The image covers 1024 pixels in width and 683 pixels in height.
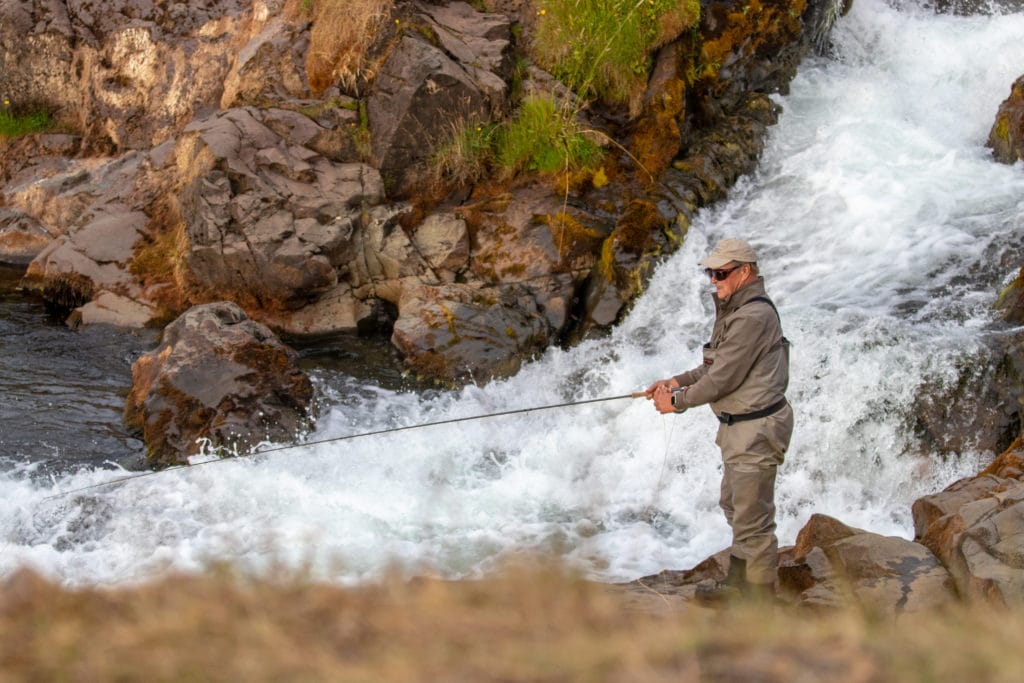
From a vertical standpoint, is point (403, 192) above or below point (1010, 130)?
below

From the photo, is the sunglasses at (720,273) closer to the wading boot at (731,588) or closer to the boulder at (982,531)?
the wading boot at (731,588)

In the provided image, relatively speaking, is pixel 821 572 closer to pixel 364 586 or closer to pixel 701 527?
pixel 701 527

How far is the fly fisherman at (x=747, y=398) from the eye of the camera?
4938 millimetres

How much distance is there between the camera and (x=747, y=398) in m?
5.02

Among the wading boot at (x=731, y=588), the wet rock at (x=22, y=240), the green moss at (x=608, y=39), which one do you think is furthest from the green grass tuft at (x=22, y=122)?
the wading boot at (x=731, y=588)

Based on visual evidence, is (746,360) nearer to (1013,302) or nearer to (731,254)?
(731,254)

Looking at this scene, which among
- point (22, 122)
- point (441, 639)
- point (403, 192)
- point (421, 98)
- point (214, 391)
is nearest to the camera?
point (441, 639)

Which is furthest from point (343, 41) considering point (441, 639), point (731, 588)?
point (441, 639)

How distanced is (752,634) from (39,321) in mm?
10095

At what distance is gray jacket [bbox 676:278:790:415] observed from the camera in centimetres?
491

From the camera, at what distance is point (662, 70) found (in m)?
11.4

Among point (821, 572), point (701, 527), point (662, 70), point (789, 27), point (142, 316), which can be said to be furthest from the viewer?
point (789, 27)

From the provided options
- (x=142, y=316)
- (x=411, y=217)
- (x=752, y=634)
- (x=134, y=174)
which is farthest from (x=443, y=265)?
(x=752, y=634)

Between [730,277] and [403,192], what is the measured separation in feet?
21.6
